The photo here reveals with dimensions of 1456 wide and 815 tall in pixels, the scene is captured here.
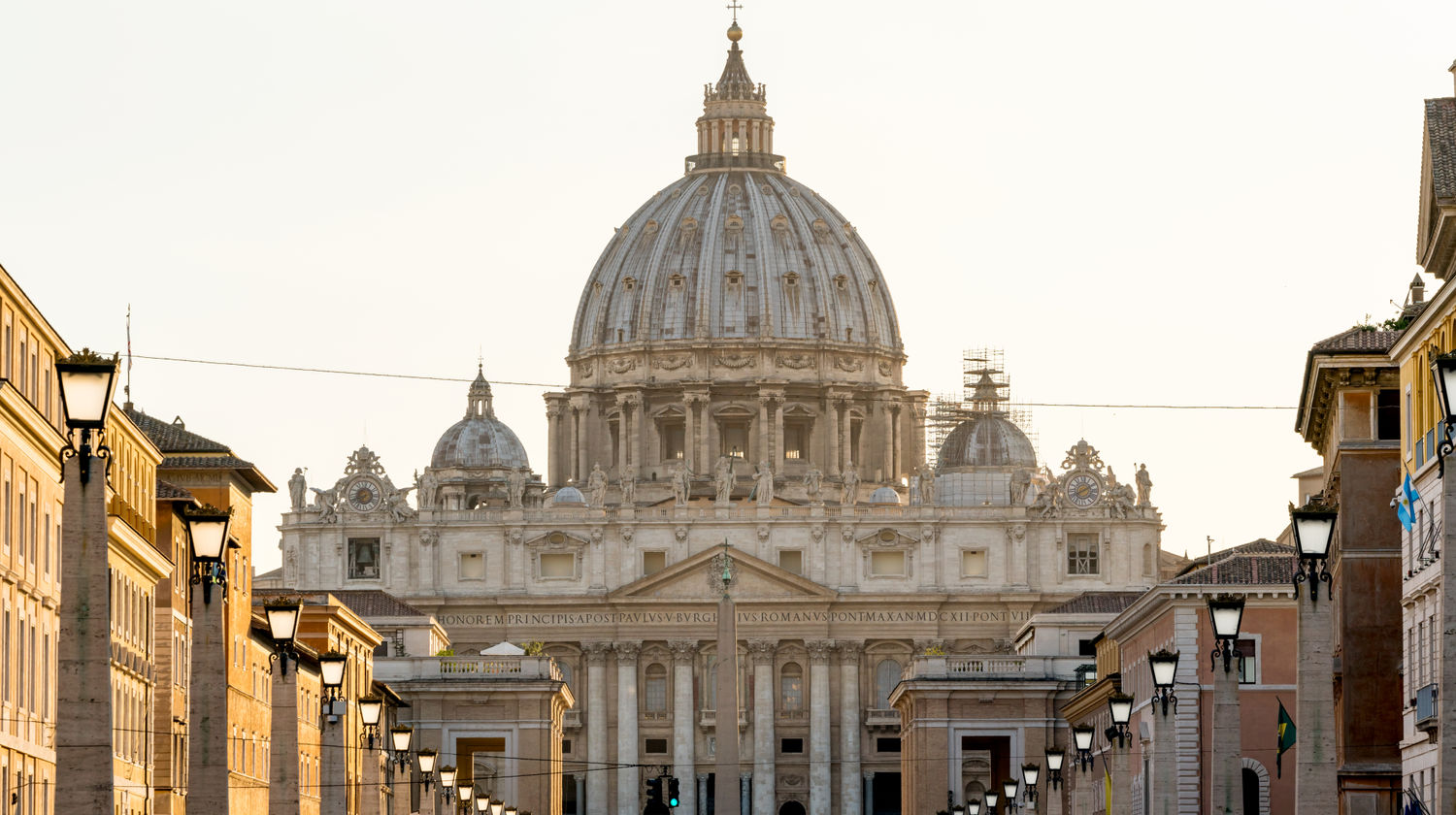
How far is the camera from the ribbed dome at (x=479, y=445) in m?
186

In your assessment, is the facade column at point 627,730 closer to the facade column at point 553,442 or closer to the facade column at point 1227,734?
the facade column at point 553,442

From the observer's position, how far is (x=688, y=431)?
18575cm

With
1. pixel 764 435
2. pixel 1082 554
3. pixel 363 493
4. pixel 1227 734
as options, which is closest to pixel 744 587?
pixel 1082 554

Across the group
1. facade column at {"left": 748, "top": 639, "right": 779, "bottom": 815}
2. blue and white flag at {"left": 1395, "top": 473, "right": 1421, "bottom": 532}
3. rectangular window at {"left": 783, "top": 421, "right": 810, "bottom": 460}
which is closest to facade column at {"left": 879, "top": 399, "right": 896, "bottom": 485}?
rectangular window at {"left": 783, "top": 421, "right": 810, "bottom": 460}

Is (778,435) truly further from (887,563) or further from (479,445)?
(887,563)

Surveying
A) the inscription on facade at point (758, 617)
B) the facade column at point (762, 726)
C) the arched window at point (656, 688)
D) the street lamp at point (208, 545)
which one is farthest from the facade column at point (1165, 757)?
the arched window at point (656, 688)

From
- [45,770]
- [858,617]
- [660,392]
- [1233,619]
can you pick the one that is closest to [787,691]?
[858,617]

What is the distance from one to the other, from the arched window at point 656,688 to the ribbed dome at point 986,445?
2321 centimetres

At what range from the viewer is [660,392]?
623 ft

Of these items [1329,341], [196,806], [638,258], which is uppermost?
[638,258]

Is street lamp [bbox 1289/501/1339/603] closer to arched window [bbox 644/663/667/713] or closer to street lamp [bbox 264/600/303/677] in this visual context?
street lamp [bbox 264/600/303/677]

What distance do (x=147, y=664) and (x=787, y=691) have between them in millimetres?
101024

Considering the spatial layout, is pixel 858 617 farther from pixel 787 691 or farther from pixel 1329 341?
pixel 1329 341

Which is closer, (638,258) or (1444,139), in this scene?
(1444,139)
